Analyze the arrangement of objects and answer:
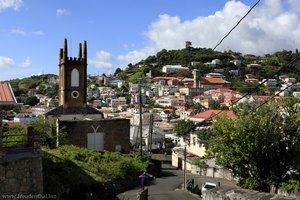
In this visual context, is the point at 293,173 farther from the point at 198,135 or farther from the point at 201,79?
the point at 201,79

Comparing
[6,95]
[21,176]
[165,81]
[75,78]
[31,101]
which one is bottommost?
[21,176]

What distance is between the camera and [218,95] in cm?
13650

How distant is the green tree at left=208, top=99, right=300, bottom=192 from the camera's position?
15578mm

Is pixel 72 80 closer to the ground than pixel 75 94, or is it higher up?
higher up

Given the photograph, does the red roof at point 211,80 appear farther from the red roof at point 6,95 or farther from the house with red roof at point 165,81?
the red roof at point 6,95

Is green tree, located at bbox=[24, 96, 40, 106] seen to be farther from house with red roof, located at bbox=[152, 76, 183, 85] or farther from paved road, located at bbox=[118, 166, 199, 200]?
paved road, located at bbox=[118, 166, 199, 200]

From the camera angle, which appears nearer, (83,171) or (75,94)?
(83,171)

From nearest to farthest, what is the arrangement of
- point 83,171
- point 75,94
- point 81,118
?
point 83,171, point 81,118, point 75,94

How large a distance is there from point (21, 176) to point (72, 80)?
25629 mm

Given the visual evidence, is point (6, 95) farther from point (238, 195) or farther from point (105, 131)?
point (105, 131)

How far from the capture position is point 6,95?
11.8m

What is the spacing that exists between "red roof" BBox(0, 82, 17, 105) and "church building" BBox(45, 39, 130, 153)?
14822 millimetres

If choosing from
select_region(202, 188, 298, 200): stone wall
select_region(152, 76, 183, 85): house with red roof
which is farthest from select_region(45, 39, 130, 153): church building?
select_region(152, 76, 183, 85): house with red roof

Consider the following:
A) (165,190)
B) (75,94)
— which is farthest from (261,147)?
(75,94)
